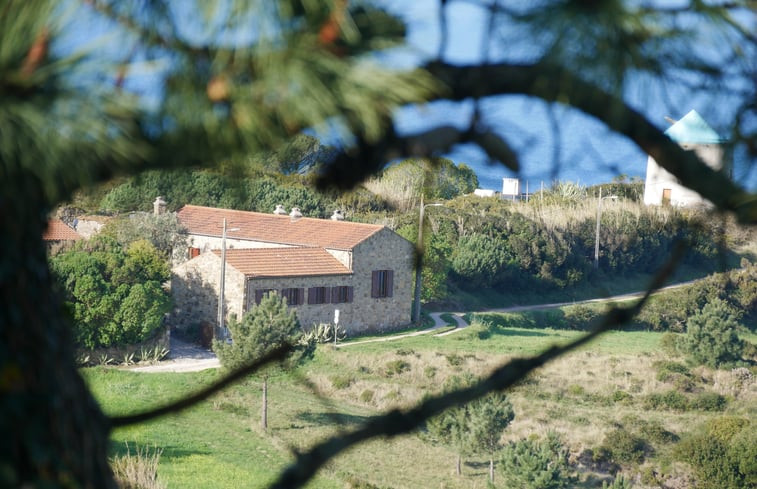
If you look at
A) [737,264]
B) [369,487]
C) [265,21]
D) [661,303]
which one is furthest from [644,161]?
[737,264]

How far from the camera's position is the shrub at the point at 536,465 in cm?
1091

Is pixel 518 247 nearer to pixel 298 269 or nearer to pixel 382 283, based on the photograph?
pixel 382 283

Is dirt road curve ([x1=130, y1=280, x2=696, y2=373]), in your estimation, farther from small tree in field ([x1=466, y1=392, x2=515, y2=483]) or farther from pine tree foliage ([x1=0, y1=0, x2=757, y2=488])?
pine tree foliage ([x1=0, y1=0, x2=757, y2=488])

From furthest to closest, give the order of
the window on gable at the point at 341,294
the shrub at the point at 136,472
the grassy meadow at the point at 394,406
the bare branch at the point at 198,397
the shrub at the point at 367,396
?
1. the window on gable at the point at 341,294
2. the shrub at the point at 367,396
3. the grassy meadow at the point at 394,406
4. the shrub at the point at 136,472
5. the bare branch at the point at 198,397

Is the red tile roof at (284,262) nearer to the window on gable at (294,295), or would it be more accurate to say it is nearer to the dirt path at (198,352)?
the window on gable at (294,295)

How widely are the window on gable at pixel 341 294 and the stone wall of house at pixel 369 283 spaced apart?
20 centimetres

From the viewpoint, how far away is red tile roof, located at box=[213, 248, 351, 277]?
659 inches

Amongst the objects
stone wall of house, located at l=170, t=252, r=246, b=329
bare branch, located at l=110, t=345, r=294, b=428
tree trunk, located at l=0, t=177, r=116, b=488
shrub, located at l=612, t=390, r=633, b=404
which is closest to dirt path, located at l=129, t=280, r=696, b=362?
stone wall of house, located at l=170, t=252, r=246, b=329

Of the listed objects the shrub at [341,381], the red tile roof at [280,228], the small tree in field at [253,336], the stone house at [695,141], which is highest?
the red tile roof at [280,228]

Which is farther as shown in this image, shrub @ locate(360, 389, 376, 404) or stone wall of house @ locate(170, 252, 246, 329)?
stone wall of house @ locate(170, 252, 246, 329)

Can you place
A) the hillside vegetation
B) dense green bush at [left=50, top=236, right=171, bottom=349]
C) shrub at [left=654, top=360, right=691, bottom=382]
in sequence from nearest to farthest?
1. dense green bush at [left=50, top=236, right=171, bottom=349]
2. shrub at [left=654, top=360, right=691, bottom=382]
3. the hillside vegetation

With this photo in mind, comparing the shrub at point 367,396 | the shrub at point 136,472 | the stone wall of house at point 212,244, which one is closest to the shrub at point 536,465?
the shrub at point 367,396

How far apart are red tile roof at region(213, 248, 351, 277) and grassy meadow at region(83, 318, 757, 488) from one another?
1754 mm

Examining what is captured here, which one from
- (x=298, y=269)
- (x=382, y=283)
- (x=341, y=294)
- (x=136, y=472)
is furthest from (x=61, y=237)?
(x=136, y=472)
